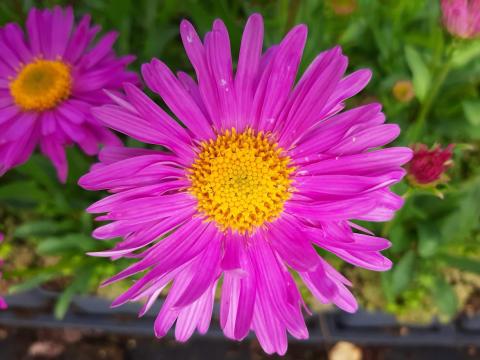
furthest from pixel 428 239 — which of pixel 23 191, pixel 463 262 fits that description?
pixel 23 191

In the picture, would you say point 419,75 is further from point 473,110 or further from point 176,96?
point 176,96

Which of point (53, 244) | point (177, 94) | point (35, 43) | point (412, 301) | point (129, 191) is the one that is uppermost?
point (35, 43)

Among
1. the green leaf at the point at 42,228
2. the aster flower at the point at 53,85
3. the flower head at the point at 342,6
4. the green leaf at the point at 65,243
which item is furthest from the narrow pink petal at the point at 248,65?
the green leaf at the point at 42,228

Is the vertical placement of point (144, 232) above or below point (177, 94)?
below

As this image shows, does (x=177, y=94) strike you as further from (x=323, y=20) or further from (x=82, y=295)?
(x=82, y=295)

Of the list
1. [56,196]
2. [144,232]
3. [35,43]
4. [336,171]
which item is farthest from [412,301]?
[35,43]

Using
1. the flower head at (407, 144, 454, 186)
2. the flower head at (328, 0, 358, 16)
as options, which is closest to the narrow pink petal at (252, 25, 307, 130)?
the flower head at (407, 144, 454, 186)
